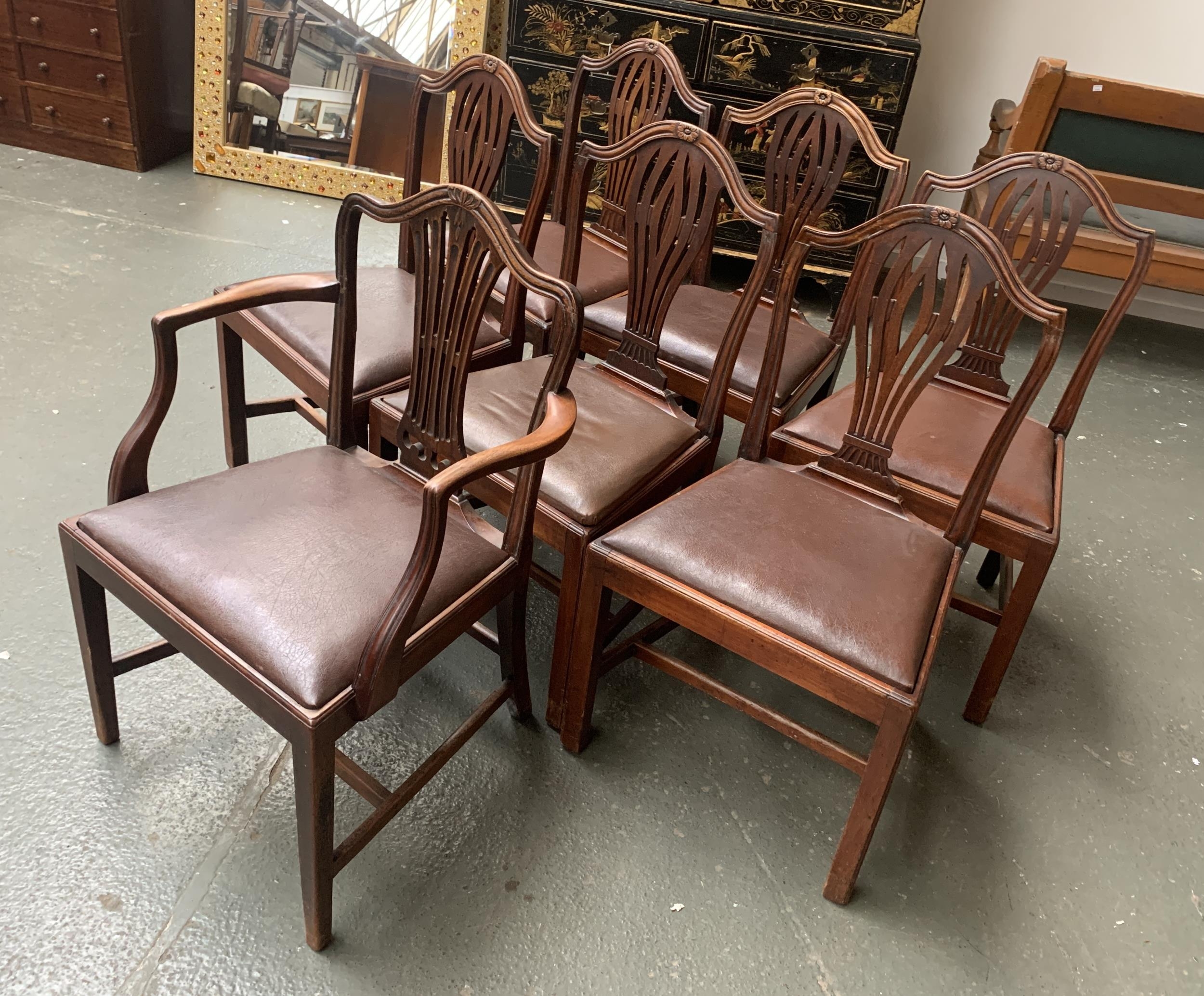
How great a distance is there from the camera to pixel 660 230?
1751 mm

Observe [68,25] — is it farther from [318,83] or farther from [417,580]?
[417,580]

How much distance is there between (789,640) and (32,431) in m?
1.94

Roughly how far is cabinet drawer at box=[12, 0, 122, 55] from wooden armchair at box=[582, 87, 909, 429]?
8.67 ft

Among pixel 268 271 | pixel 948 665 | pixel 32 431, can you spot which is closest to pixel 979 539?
pixel 948 665

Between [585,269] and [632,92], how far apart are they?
1.68ft

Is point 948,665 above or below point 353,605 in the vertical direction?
below

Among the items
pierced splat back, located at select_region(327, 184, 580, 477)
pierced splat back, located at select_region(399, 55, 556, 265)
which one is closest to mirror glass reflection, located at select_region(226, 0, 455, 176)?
pierced splat back, located at select_region(399, 55, 556, 265)

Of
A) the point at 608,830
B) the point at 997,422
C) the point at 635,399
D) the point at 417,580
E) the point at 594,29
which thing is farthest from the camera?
the point at 594,29

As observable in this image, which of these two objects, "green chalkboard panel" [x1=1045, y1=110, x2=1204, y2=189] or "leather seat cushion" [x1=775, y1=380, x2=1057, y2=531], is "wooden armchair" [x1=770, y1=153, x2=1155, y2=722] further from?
"green chalkboard panel" [x1=1045, y1=110, x2=1204, y2=189]

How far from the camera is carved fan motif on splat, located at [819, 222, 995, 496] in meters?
1.47

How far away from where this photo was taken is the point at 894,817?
1639 millimetres

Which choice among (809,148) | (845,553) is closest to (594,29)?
(809,148)

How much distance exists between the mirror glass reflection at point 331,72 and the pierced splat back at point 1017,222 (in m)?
2.34

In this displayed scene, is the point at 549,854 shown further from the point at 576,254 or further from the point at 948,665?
the point at 576,254
